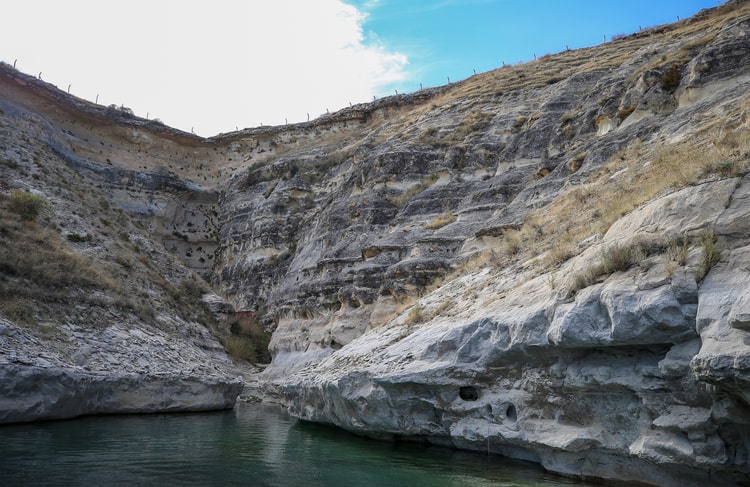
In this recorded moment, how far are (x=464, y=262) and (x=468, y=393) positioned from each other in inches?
335

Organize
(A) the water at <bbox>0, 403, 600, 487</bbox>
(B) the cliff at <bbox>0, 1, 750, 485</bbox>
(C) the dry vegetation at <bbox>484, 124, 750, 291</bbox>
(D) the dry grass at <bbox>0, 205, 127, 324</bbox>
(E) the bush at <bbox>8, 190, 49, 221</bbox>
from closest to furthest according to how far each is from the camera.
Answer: (B) the cliff at <bbox>0, 1, 750, 485</bbox> < (C) the dry vegetation at <bbox>484, 124, 750, 291</bbox> < (A) the water at <bbox>0, 403, 600, 487</bbox> < (D) the dry grass at <bbox>0, 205, 127, 324</bbox> < (E) the bush at <bbox>8, 190, 49, 221</bbox>

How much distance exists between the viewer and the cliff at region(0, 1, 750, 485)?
7.32m

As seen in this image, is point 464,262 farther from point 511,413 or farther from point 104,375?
point 104,375

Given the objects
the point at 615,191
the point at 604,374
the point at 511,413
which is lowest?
the point at 511,413

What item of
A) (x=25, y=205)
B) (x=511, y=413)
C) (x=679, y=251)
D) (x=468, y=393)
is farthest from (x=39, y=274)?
(x=679, y=251)

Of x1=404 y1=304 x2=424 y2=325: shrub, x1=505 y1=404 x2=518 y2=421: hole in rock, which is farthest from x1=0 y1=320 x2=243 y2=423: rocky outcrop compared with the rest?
x1=505 y1=404 x2=518 y2=421: hole in rock

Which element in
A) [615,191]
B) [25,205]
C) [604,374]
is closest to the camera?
[604,374]

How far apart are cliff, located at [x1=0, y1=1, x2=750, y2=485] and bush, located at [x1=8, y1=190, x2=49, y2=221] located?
1.22 meters

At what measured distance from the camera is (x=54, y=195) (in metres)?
27.9

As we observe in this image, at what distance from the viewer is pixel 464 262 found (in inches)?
733

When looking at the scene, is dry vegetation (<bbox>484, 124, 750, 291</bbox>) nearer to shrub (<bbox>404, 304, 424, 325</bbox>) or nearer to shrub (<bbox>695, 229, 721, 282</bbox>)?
shrub (<bbox>695, 229, 721, 282</bbox>)

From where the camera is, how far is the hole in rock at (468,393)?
1037 cm

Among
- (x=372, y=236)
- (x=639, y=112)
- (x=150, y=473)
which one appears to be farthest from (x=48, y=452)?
(x=639, y=112)

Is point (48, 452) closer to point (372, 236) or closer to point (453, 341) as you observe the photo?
point (453, 341)
